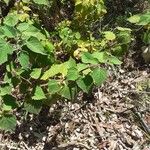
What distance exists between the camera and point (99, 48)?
9.57 feet

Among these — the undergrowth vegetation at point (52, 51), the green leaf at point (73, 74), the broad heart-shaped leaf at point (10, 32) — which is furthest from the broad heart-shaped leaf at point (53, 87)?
the broad heart-shaped leaf at point (10, 32)

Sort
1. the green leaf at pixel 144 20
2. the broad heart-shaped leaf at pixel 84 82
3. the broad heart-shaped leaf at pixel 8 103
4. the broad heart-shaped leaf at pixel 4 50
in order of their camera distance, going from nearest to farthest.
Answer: the broad heart-shaped leaf at pixel 4 50
the broad heart-shaped leaf at pixel 84 82
the broad heart-shaped leaf at pixel 8 103
the green leaf at pixel 144 20

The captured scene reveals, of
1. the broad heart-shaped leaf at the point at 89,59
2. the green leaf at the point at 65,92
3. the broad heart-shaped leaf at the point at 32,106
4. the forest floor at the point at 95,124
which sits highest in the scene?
the broad heart-shaped leaf at the point at 89,59

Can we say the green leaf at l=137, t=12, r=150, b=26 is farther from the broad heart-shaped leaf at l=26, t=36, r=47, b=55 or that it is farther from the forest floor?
the broad heart-shaped leaf at l=26, t=36, r=47, b=55

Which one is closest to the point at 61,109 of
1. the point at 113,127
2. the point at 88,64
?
the point at 113,127

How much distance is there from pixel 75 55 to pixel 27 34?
1.68ft

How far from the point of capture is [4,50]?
2.27 meters

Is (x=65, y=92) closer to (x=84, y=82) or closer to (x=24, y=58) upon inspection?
(x=84, y=82)

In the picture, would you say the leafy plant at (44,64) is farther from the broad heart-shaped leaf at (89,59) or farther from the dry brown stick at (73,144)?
the dry brown stick at (73,144)

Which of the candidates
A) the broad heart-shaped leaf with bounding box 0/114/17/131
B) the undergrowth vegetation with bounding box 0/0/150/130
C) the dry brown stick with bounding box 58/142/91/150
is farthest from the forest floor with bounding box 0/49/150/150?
the broad heart-shaped leaf with bounding box 0/114/17/131

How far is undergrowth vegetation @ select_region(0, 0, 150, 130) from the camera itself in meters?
2.36

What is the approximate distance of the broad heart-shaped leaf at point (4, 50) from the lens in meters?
2.26

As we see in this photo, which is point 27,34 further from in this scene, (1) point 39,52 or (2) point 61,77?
(2) point 61,77

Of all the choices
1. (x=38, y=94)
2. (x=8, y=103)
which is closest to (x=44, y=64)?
(x=38, y=94)
